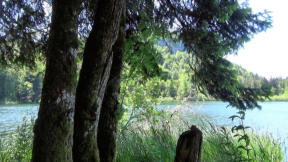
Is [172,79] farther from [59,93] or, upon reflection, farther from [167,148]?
[59,93]

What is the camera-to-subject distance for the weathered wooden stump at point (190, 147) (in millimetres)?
1403

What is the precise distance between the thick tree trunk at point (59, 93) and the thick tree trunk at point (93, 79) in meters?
0.15

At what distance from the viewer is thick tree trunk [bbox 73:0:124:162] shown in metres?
2.00

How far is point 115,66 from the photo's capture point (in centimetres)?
240

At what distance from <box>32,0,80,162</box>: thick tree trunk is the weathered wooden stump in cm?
93

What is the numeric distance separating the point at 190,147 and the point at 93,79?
106 cm

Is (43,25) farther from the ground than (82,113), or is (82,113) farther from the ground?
(43,25)

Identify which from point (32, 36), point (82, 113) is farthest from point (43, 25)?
point (82, 113)

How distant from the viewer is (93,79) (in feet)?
6.59

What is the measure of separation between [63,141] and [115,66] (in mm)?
963

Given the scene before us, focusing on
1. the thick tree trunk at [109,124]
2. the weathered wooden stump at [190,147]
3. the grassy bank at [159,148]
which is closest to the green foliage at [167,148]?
the grassy bank at [159,148]

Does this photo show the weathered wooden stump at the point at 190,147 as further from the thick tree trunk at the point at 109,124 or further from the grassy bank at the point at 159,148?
the grassy bank at the point at 159,148

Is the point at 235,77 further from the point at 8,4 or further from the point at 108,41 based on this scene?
the point at 8,4

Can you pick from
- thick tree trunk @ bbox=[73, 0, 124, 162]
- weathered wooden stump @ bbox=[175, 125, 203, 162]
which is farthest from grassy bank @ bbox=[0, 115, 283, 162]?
weathered wooden stump @ bbox=[175, 125, 203, 162]
